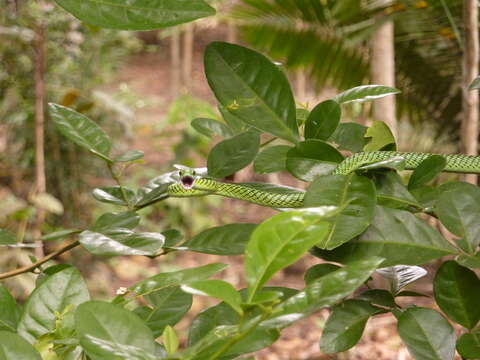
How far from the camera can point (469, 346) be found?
0.62 meters

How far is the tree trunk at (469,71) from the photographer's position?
1.36 metres

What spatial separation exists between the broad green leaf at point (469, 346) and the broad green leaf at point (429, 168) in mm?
198

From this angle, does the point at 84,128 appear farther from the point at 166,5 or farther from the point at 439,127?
the point at 439,127

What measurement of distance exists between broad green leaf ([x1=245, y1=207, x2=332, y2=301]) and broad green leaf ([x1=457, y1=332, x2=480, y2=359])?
297 millimetres

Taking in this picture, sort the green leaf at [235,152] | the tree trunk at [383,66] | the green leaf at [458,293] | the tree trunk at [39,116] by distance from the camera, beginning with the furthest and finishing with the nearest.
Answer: the tree trunk at [39,116] → the tree trunk at [383,66] → the green leaf at [235,152] → the green leaf at [458,293]

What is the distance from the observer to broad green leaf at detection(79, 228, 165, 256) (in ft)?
1.95

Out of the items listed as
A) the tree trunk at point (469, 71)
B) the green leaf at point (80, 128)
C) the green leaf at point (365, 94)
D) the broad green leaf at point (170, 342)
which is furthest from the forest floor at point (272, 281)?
the broad green leaf at point (170, 342)

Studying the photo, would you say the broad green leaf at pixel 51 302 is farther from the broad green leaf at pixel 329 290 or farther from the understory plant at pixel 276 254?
the broad green leaf at pixel 329 290

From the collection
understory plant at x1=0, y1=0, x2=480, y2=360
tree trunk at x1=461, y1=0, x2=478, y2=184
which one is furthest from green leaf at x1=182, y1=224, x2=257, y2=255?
tree trunk at x1=461, y1=0, x2=478, y2=184

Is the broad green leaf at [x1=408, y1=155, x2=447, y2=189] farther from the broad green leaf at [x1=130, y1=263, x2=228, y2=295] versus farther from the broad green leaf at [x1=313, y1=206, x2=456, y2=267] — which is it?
the broad green leaf at [x1=130, y1=263, x2=228, y2=295]

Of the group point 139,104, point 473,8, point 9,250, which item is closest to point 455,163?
point 473,8

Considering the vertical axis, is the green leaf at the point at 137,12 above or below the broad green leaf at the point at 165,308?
above

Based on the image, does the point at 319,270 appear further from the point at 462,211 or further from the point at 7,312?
the point at 7,312

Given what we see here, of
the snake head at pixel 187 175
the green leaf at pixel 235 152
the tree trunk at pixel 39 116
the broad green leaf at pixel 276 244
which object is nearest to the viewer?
the broad green leaf at pixel 276 244
